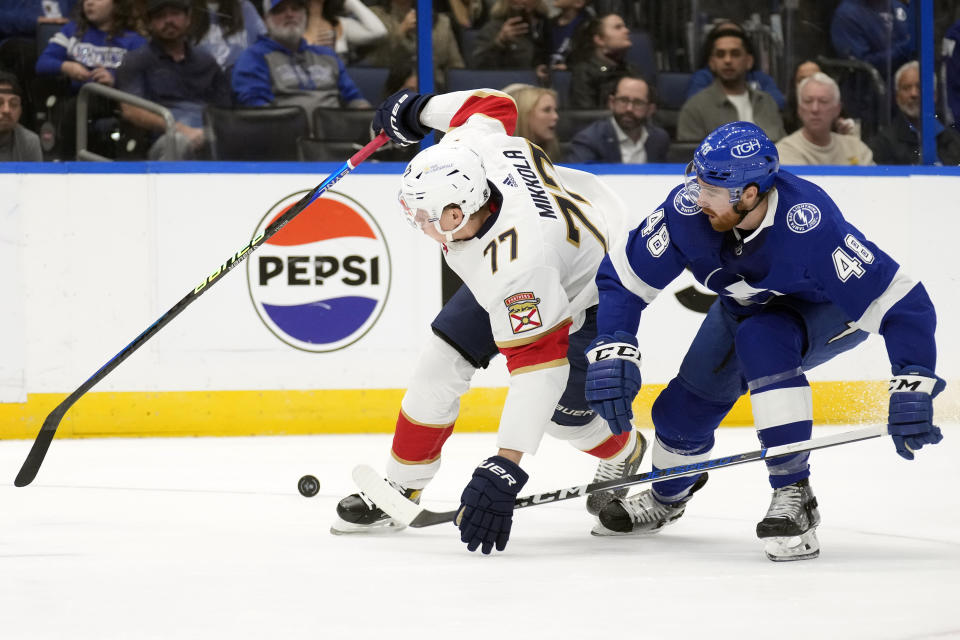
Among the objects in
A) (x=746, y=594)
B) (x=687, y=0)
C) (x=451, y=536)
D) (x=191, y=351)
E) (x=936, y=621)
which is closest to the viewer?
(x=936, y=621)

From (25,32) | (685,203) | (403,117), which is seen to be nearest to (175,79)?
(25,32)

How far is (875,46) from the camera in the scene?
5.42 m

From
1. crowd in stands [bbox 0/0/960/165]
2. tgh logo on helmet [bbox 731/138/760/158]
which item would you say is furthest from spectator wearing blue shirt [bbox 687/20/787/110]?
tgh logo on helmet [bbox 731/138/760/158]

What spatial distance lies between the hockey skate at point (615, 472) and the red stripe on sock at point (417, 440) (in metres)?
0.46

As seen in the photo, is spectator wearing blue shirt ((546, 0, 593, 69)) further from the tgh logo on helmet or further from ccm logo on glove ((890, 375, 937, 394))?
ccm logo on glove ((890, 375, 937, 394))

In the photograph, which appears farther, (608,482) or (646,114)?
(646,114)

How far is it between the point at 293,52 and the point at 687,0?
165 cm

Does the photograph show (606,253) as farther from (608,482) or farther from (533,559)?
(533,559)

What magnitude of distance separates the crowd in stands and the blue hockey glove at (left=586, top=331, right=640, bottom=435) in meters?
2.61

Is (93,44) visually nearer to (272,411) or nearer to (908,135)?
(272,411)

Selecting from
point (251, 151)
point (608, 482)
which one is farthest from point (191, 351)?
point (608, 482)

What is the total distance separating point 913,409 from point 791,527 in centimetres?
38

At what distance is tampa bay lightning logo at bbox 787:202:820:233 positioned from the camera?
8.55 feet

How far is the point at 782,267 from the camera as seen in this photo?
264cm
